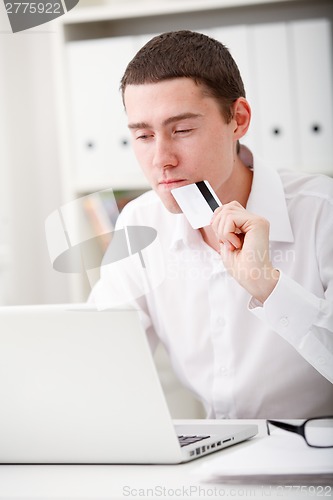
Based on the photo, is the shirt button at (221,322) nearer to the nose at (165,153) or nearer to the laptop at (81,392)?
the nose at (165,153)

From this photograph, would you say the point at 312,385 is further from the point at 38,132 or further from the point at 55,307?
the point at 38,132

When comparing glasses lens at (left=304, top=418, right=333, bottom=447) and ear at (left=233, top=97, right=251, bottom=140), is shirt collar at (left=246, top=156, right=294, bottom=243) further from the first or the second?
glasses lens at (left=304, top=418, right=333, bottom=447)

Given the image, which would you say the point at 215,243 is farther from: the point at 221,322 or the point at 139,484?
the point at 139,484

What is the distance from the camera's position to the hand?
1.17 meters

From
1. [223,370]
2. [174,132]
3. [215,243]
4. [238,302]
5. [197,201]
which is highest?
[174,132]

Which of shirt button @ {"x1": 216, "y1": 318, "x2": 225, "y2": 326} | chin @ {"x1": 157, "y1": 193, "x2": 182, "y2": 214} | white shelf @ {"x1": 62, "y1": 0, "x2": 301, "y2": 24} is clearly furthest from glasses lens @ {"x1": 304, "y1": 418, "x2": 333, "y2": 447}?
white shelf @ {"x1": 62, "y1": 0, "x2": 301, "y2": 24}

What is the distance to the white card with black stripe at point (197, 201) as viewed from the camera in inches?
49.9

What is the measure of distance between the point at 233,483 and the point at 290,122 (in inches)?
54.0

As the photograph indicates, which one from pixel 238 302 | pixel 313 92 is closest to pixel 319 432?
pixel 238 302

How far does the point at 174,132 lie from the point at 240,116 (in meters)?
0.17

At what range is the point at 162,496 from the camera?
2.91 feet

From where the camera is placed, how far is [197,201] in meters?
1.29

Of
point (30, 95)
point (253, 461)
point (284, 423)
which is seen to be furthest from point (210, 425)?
point (30, 95)

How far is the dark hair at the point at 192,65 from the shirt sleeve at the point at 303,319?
387mm
